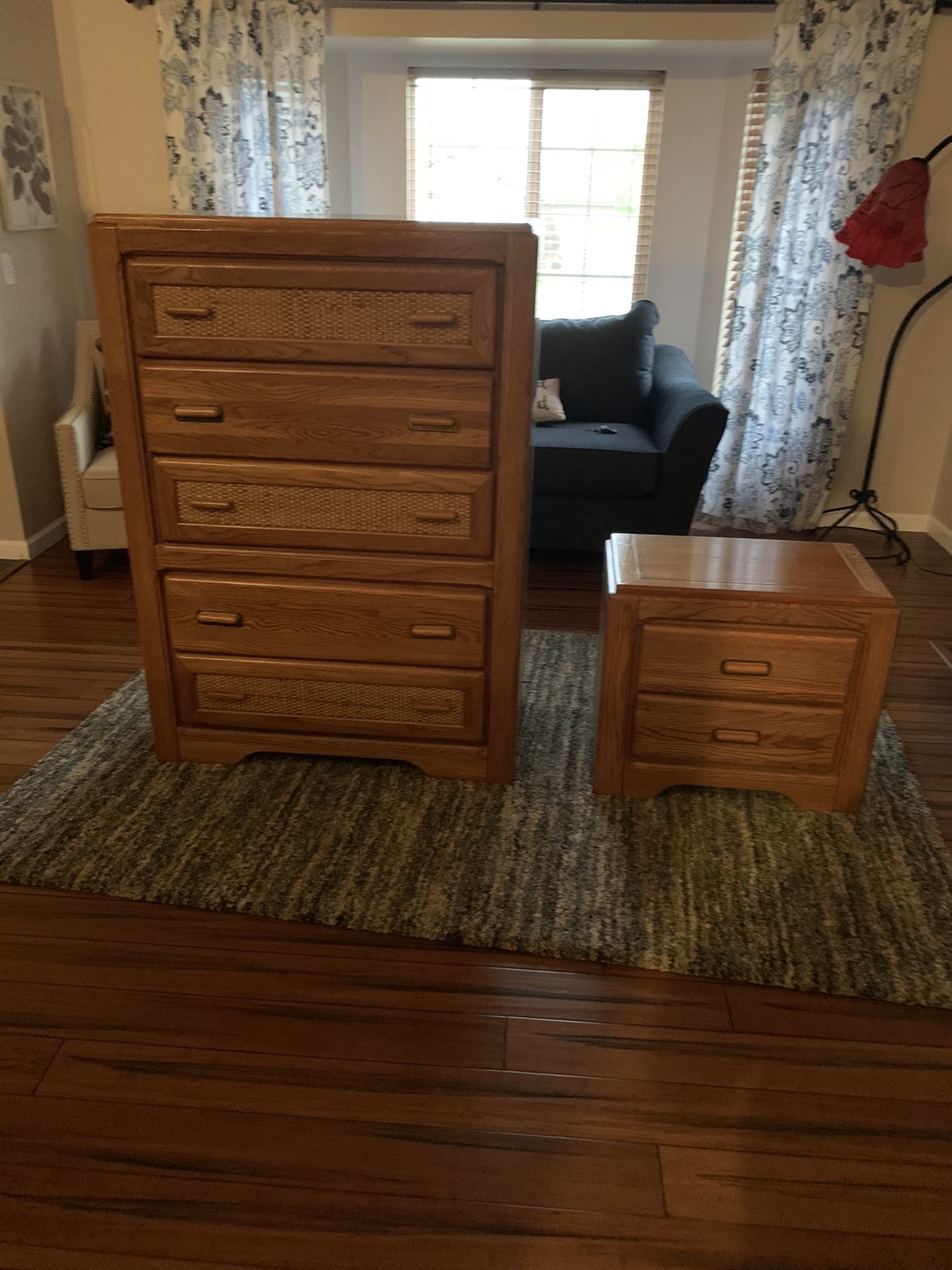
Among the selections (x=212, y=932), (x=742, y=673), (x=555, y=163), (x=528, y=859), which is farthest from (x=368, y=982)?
(x=555, y=163)

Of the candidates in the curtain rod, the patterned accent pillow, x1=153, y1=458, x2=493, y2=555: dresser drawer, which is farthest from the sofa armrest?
x1=153, y1=458, x2=493, y2=555: dresser drawer

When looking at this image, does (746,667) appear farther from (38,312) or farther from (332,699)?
(38,312)

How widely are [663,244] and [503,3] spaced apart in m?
1.30

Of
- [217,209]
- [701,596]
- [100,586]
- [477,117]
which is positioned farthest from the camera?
[477,117]

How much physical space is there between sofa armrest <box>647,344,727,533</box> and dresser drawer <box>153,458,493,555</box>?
160 cm

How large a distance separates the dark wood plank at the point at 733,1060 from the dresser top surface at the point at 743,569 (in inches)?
38.1

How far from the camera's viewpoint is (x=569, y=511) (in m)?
3.87

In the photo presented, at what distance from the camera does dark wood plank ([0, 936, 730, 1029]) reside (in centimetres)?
188

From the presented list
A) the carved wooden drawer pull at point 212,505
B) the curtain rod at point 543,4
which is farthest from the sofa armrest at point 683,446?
the carved wooden drawer pull at point 212,505

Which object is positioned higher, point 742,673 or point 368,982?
point 742,673

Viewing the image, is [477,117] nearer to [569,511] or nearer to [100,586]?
[569,511]

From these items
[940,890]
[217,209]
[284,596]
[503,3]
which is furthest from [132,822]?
[503,3]

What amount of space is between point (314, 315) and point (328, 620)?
0.72 m

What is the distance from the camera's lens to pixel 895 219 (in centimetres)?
369
